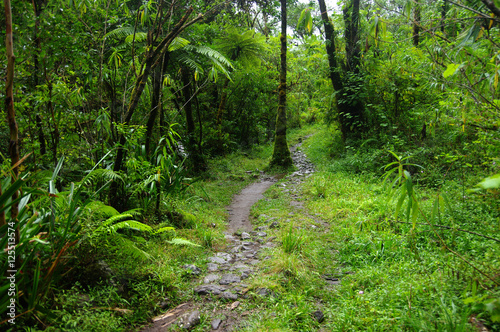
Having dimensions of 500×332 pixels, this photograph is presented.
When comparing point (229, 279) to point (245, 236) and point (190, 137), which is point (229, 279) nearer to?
point (245, 236)

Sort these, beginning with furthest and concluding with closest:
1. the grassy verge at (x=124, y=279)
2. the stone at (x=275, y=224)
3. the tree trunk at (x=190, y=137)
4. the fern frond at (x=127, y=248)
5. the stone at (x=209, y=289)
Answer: the tree trunk at (x=190, y=137)
the stone at (x=275, y=224)
the stone at (x=209, y=289)
the fern frond at (x=127, y=248)
the grassy verge at (x=124, y=279)

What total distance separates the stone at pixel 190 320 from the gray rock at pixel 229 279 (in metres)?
0.59

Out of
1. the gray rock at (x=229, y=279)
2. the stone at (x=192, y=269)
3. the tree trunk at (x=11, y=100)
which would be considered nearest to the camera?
the tree trunk at (x=11, y=100)

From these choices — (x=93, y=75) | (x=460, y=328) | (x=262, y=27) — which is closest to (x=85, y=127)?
(x=93, y=75)

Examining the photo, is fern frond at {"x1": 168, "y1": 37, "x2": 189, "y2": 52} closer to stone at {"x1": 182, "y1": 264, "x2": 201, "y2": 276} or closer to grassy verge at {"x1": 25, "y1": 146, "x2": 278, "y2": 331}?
grassy verge at {"x1": 25, "y1": 146, "x2": 278, "y2": 331}

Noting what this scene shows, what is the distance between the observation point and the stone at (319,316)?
2.72 metres

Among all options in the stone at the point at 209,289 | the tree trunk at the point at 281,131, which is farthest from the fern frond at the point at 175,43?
the tree trunk at the point at 281,131

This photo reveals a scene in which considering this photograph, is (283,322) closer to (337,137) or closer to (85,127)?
(85,127)

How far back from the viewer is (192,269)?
145 inches

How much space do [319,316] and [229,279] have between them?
118 centimetres

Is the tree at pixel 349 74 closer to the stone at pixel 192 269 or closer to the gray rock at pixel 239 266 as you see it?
the gray rock at pixel 239 266

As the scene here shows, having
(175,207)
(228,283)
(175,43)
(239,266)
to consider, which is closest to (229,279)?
(228,283)

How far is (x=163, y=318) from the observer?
9.33 ft

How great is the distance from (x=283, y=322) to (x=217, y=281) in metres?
1.11
